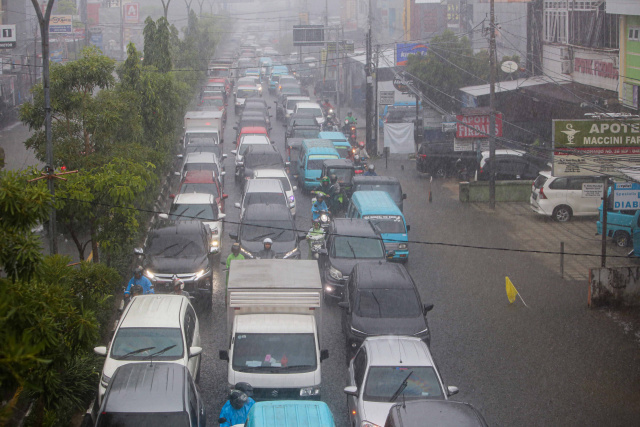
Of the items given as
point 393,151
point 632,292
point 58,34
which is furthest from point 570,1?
point 58,34

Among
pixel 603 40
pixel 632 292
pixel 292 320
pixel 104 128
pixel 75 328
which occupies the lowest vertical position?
pixel 632 292

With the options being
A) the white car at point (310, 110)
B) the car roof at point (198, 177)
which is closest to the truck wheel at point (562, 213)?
the car roof at point (198, 177)

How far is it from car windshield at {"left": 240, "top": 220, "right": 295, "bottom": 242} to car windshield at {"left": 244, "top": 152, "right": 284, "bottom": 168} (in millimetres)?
8906

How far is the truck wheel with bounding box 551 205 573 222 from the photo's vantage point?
23.2 m

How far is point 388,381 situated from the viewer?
32.7ft

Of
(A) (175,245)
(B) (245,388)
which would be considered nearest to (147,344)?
(B) (245,388)

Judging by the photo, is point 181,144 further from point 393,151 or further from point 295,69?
point 295,69

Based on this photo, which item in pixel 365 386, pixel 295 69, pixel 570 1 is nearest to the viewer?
pixel 365 386

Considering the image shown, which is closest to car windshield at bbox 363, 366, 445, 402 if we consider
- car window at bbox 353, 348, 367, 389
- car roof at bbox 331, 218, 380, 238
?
car window at bbox 353, 348, 367, 389

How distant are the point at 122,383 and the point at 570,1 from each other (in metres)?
27.8

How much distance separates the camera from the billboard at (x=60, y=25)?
56.0 metres

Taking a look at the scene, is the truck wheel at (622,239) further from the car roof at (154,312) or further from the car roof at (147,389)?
the car roof at (147,389)

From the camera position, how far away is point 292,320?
37.1 ft

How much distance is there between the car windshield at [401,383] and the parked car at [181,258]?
20.6 ft
